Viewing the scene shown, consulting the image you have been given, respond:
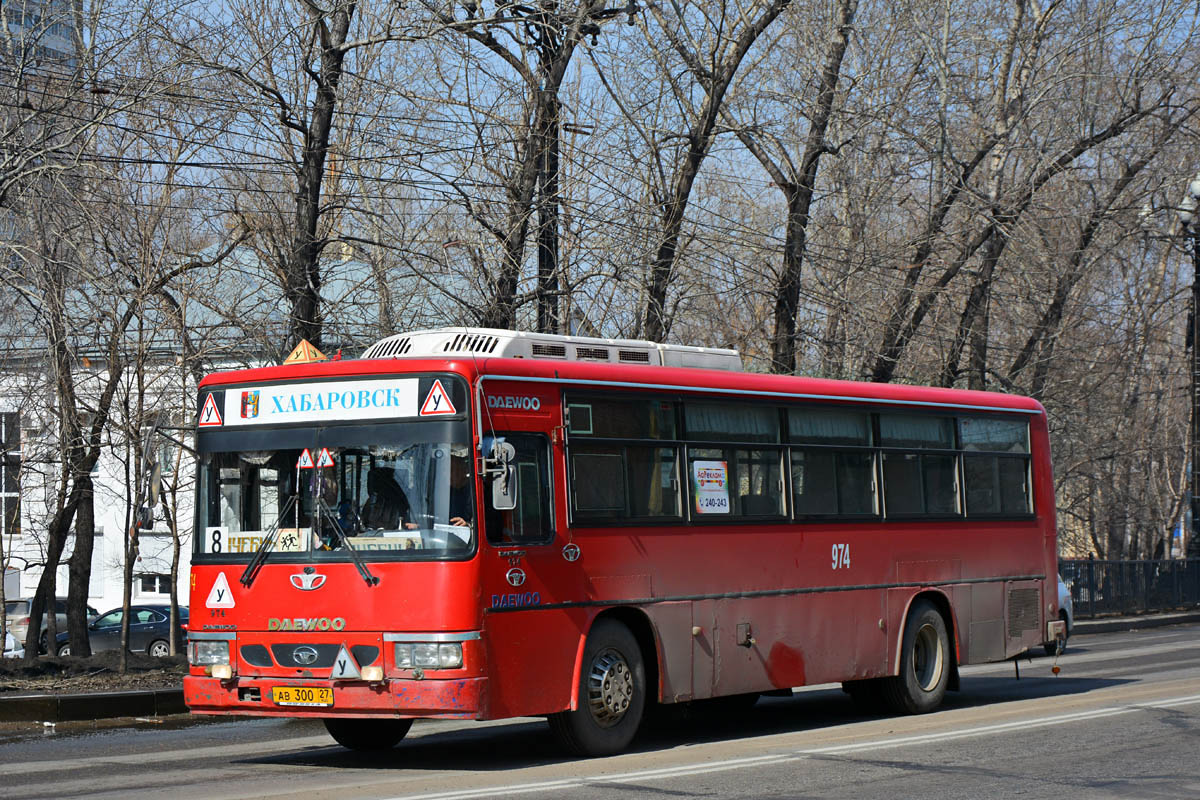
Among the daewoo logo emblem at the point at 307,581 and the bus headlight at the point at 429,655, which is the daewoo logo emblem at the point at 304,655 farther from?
the bus headlight at the point at 429,655

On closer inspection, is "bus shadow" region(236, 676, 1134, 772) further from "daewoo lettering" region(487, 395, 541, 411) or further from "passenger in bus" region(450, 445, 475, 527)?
"daewoo lettering" region(487, 395, 541, 411)

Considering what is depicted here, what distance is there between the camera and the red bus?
33.9ft

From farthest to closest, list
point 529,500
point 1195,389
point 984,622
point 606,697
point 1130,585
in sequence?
point 1195,389
point 1130,585
point 984,622
point 606,697
point 529,500

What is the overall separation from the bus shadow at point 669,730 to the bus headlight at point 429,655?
90 cm

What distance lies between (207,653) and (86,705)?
4.74 meters

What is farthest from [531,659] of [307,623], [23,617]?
[23,617]

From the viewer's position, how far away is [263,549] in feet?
35.6

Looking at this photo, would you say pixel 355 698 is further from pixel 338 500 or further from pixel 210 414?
pixel 210 414

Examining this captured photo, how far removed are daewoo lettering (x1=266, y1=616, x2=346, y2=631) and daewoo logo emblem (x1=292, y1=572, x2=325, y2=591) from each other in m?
0.21

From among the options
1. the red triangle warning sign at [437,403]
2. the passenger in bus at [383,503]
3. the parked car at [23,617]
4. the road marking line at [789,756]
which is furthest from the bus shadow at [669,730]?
the parked car at [23,617]

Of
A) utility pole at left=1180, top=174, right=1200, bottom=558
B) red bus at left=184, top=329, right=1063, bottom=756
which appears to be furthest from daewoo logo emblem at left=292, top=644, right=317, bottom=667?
utility pole at left=1180, top=174, right=1200, bottom=558

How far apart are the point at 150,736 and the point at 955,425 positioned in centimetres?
832

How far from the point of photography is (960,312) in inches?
1177

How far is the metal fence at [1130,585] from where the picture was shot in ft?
105
